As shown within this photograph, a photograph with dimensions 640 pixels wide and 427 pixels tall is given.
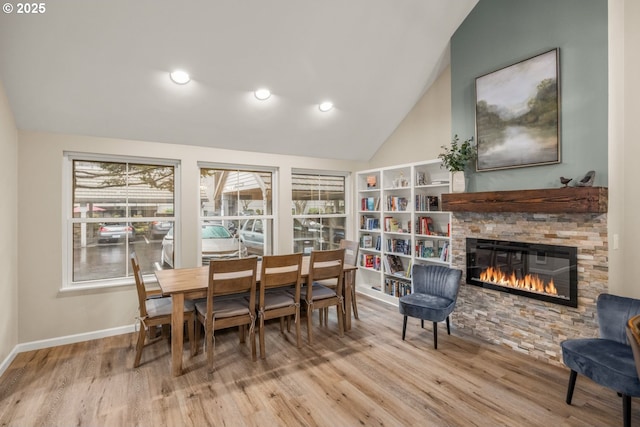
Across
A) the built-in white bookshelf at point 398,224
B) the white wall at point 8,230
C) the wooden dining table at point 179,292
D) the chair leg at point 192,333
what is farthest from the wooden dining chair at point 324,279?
the white wall at point 8,230

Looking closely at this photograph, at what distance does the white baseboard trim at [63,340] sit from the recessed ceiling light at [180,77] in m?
2.74

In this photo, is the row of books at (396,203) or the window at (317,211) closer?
the row of books at (396,203)

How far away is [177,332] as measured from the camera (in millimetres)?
2709

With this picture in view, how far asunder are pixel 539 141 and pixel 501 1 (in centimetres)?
155

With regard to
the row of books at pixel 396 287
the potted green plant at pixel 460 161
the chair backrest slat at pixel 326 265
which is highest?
the potted green plant at pixel 460 161

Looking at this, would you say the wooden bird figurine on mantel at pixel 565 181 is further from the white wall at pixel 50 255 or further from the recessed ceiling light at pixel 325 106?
the white wall at pixel 50 255

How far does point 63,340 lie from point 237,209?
236cm

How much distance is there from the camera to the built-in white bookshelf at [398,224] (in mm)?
4230

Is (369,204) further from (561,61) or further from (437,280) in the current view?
(561,61)

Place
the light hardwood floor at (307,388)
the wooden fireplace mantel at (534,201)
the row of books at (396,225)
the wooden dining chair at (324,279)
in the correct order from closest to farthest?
the light hardwood floor at (307,388), the wooden fireplace mantel at (534,201), the wooden dining chair at (324,279), the row of books at (396,225)

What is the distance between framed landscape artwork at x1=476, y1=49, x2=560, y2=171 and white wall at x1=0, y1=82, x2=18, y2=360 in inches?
180

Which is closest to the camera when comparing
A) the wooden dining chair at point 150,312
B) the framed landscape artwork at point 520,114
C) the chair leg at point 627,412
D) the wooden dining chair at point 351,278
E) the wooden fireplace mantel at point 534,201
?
the chair leg at point 627,412

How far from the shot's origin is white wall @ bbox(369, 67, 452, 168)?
13.7 ft

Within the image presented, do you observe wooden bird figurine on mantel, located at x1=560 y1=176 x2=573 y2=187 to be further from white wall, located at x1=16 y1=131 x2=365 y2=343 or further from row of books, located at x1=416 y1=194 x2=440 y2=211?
white wall, located at x1=16 y1=131 x2=365 y2=343
